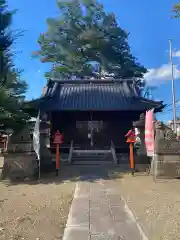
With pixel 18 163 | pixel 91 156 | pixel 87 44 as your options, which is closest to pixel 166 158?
pixel 18 163

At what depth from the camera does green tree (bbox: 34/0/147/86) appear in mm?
29922

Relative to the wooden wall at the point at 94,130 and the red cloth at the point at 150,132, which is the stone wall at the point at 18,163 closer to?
the red cloth at the point at 150,132

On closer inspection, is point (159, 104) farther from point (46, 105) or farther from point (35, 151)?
point (35, 151)

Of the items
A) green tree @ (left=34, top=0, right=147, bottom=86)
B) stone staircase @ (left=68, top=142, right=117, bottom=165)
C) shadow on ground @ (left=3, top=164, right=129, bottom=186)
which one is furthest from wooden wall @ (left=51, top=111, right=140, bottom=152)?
green tree @ (left=34, top=0, right=147, bottom=86)

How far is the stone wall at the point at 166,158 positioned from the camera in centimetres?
932

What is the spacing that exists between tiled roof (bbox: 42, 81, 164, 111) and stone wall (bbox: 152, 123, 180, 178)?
20.1 ft

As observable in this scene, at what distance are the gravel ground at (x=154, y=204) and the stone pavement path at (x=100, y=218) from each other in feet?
0.74

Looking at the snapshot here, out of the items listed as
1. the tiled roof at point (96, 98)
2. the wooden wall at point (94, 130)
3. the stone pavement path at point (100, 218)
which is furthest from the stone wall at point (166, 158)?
the wooden wall at point (94, 130)

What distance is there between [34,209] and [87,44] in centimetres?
2620

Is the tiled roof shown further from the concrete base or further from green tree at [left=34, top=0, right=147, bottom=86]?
green tree at [left=34, top=0, right=147, bottom=86]

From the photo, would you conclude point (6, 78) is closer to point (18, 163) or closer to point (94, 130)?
point (18, 163)

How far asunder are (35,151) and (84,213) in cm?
501

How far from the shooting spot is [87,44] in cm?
2978

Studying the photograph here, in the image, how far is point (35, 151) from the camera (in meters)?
9.93
